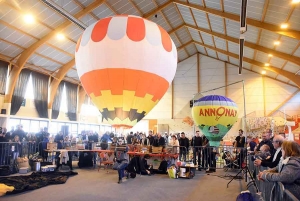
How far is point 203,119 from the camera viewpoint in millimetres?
8648

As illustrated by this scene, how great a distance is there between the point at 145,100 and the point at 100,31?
4.94 feet

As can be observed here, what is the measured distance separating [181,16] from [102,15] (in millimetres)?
5793

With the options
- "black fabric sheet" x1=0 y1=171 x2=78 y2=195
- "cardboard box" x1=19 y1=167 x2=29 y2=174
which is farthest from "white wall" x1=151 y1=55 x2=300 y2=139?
"black fabric sheet" x1=0 y1=171 x2=78 y2=195

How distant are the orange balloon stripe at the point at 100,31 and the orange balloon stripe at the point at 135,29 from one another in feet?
1.40

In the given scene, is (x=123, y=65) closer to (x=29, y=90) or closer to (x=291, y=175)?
(x=291, y=175)

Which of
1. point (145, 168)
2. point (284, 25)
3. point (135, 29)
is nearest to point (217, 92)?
point (284, 25)

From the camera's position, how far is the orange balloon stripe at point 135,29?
429 cm

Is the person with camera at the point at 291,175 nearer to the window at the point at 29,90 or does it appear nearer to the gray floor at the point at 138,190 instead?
the gray floor at the point at 138,190

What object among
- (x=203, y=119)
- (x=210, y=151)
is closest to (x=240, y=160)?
(x=210, y=151)

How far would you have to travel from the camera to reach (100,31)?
4410mm

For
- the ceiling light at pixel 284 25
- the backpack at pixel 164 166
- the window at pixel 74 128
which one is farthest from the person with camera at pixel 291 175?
the window at pixel 74 128

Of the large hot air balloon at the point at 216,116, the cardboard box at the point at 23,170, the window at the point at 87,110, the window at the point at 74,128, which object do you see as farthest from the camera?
the window at the point at 87,110

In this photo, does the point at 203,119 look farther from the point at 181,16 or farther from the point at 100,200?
the point at 181,16

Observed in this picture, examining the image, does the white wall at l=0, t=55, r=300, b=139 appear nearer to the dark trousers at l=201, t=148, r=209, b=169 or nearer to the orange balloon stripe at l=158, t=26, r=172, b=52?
the dark trousers at l=201, t=148, r=209, b=169
